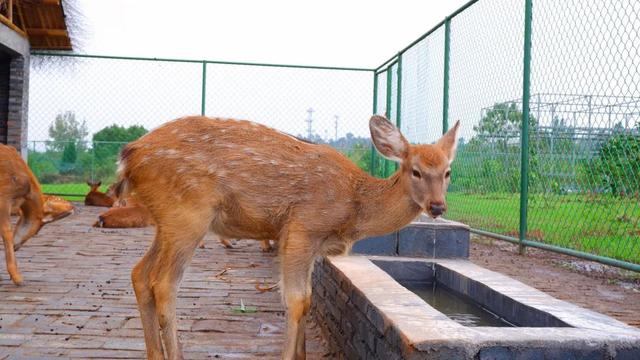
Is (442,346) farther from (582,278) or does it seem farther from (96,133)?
(96,133)

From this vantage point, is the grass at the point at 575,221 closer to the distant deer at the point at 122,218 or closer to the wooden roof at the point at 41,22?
the distant deer at the point at 122,218

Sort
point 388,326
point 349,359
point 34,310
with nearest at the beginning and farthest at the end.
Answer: point 388,326 < point 349,359 < point 34,310

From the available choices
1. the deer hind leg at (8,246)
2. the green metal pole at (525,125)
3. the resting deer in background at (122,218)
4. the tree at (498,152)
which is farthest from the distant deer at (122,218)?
the green metal pole at (525,125)

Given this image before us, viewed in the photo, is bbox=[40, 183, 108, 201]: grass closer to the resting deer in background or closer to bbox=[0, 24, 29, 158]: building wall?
bbox=[0, 24, 29, 158]: building wall

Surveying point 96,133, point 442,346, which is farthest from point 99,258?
point 96,133

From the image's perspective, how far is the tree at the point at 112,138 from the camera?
56.7 ft

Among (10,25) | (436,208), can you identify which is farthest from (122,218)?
(436,208)

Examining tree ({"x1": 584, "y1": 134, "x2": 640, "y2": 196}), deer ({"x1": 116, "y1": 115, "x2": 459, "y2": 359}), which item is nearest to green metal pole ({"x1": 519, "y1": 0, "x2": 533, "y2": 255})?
tree ({"x1": 584, "y1": 134, "x2": 640, "y2": 196})

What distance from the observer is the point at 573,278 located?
6.96 metres

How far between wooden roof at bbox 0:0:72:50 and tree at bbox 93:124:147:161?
2.39m

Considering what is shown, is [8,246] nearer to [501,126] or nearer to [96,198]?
[501,126]

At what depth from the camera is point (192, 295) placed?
6613mm

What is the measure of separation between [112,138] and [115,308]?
1271cm

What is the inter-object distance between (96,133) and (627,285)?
14466 millimetres
